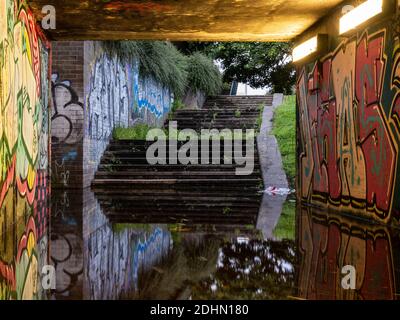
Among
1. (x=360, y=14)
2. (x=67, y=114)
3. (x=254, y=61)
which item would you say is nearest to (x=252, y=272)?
(x=360, y=14)

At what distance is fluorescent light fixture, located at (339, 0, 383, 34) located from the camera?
268 inches

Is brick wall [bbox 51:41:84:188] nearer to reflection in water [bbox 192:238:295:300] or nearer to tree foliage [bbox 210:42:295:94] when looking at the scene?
reflection in water [bbox 192:238:295:300]

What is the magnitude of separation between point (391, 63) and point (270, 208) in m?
3.71

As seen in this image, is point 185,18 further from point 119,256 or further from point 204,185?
point 204,185

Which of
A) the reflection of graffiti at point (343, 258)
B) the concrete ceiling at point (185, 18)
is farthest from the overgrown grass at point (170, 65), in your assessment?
the reflection of graffiti at point (343, 258)

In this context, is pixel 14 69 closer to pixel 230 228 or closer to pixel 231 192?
pixel 230 228

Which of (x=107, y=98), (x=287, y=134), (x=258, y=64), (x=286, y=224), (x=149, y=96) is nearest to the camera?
(x=286, y=224)

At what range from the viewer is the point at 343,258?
203 inches

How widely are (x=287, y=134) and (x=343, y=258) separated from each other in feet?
37.3

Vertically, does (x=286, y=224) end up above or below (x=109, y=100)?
below

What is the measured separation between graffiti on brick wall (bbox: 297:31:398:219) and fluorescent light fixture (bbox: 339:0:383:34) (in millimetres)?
248

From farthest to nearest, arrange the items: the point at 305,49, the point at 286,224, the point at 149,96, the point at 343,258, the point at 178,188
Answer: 1. the point at 149,96
2. the point at 178,188
3. the point at 305,49
4. the point at 286,224
5. the point at 343,258

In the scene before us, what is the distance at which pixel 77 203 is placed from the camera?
1049cm
